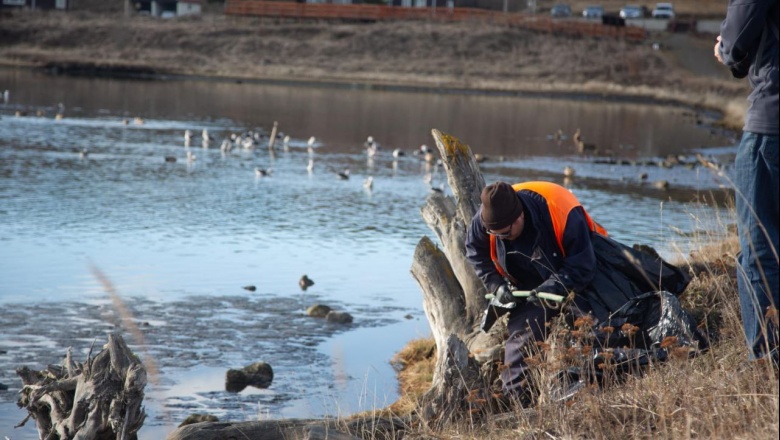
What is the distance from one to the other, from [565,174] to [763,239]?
1972cm

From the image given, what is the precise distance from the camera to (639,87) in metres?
59.5

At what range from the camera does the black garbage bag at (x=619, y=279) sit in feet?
21.0

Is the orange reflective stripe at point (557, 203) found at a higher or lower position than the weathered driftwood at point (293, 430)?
higher

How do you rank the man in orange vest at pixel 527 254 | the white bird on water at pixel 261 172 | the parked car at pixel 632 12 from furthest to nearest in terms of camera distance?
the parked car at pixel 632 12 < the white bird on water at pixel 261 172 < the man in orange vest at pixel 527 254

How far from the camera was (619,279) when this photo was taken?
259 inches

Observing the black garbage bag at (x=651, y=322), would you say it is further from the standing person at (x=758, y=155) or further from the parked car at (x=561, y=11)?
the parked car at (x=561, y=11)

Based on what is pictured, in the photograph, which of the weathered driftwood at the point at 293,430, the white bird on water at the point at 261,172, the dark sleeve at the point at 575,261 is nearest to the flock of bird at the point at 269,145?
the white bird on water at the point at 261,172

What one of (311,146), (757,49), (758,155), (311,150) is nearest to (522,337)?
(758,155)

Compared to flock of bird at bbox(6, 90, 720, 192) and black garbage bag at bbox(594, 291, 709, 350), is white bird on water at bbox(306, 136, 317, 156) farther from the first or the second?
black garbage bag at bbox(594, 291, 709, 350)

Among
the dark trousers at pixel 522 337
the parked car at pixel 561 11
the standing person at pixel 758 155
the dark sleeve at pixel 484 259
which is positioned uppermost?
the parked car at pixel 561 11

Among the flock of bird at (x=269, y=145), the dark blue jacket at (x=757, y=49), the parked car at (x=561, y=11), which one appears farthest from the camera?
the parked car at (x=561, y=11)

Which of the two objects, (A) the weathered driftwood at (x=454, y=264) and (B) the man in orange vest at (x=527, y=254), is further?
(A) the weathered driftwood at (x=454, y=264)

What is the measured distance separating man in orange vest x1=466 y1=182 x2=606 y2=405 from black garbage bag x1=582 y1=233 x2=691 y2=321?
0.36 feet

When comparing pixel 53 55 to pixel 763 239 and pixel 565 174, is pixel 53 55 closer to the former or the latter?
pixel 565 174
